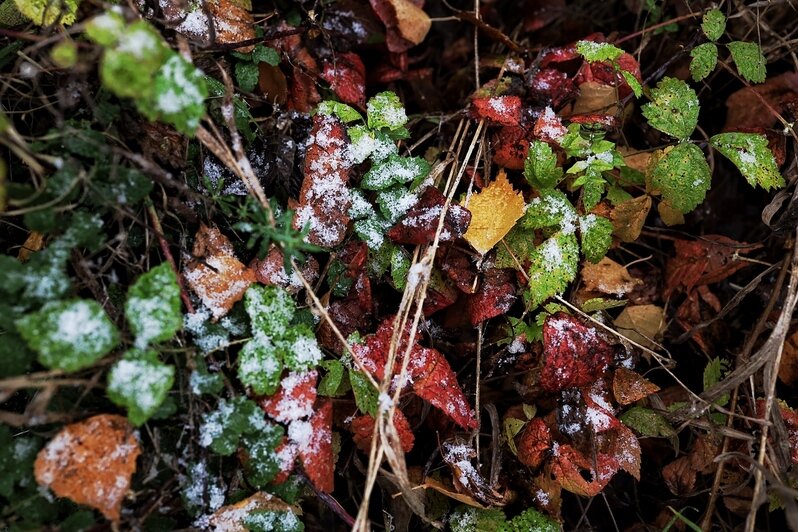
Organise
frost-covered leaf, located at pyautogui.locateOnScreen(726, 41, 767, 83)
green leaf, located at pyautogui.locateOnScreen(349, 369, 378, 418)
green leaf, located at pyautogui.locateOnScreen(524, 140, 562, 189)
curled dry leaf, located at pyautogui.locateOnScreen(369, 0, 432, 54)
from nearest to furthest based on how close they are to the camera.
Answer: green leaf, located at pyautogui.locateOnScreen(349, 369, 378, 418) < green leaf, located at pyautogui.locateOnScreen(524, 140, 562, 189) < frost-covered leaf, located at pyautogui.locateOnScreen(726, 41, 767, 83) < curled dry leaf, located at pyautogui.locateOnScreen(369, 0, 432, 54)

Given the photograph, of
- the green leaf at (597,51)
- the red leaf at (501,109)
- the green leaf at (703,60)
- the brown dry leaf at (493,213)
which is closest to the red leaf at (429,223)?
the brown dry leaf at (493,213)

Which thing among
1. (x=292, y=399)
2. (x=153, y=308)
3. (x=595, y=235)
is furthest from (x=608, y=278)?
(x=153, y=308)

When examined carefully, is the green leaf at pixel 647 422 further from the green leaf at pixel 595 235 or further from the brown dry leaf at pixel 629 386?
the green leaf at pixel 595 235

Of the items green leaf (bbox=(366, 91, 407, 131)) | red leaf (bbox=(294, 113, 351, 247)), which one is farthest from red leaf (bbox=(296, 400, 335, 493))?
green leaf (bbox=(366, 91, 407, 131))

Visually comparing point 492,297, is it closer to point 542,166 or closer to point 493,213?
point 493,213

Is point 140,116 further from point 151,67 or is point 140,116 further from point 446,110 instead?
point 446,110

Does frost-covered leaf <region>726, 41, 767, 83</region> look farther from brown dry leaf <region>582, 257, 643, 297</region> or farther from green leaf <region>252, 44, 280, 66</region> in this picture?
green leaf <region>252, 44, 280, 66</region>
